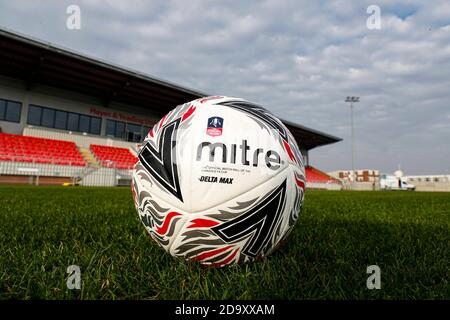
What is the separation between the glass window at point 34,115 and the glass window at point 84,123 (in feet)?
10.8

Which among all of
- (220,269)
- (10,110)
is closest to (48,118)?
(10,110)

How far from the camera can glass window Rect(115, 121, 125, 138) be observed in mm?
29891

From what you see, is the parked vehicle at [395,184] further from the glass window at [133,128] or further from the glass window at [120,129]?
the glass window at [120,129]

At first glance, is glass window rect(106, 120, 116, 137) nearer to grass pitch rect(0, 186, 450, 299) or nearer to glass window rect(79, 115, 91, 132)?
glass window rect(79, 115, 91, 132)

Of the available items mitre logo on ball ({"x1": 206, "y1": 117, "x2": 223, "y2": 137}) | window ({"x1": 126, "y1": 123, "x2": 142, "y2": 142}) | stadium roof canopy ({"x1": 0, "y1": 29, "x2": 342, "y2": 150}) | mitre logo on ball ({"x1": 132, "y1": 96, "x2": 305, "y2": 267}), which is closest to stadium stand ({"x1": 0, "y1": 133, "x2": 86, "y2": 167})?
stadium roof canopy ({"x1": 0, "y1": 29, "x2": 342, "y2": 150})

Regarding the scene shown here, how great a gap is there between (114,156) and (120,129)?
5055 millimetres

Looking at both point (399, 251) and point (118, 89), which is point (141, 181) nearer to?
point (399, 251)

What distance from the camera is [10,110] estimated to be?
23.7 meters

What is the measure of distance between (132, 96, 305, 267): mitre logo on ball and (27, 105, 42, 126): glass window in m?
27.2

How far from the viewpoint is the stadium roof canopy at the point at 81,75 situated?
20188 millimetres

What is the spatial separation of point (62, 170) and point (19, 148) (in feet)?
10.6

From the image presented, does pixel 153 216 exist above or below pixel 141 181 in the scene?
below

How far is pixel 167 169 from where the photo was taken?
1962 mm
